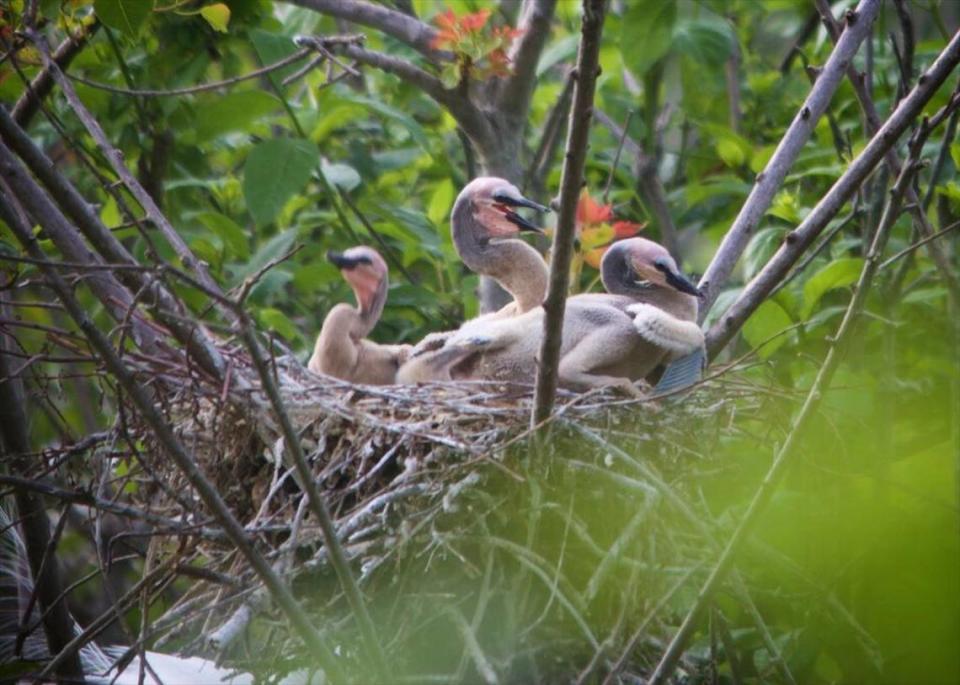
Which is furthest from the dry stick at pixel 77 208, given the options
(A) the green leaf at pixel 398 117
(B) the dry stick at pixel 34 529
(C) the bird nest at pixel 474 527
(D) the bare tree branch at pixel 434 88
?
(A) the green leaf at pixel 398 117

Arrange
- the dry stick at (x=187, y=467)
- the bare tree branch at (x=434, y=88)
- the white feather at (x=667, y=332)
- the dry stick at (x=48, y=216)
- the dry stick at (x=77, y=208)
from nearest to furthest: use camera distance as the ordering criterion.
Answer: the dry stick at (x=187, y=467)
the dry stick at (x=77, y=208)
the dry stick at (x=48, y=216)
the white feather at (x=667, y=332)
the bare tree branch at (x=434, y=88)

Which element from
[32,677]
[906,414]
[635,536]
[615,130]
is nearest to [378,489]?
[635,536]

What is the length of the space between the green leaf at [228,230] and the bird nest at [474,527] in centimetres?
116

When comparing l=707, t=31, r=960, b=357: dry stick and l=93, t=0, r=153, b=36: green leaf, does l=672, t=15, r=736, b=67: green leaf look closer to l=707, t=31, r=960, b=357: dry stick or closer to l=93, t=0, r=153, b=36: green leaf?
l=707, t=31, r=960, b=357: dry stick

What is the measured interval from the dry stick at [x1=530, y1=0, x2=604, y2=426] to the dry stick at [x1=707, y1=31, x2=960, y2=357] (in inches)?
32.2

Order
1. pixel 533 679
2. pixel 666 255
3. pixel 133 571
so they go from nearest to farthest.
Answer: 1. pixel 533 679
2. pixel 666 255
3. pixel 133 571

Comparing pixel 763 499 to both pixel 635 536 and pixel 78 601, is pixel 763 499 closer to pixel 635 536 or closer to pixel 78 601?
pixel 635 536

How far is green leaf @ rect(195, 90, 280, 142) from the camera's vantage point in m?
4.23

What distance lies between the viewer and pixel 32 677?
2.60 meters

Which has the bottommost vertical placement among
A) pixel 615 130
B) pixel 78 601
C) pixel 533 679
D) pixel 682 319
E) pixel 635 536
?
pixel 78 601

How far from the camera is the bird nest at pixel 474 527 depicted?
9.07ft

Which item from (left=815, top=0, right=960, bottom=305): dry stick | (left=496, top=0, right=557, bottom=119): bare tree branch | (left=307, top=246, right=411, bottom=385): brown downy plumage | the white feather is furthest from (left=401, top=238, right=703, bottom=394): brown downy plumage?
(left=496, top=0, right=557, bottom=119): bare tree branch

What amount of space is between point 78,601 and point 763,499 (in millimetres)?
5962

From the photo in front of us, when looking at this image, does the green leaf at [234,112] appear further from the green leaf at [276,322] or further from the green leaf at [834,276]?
the green leaf at [834,276]
